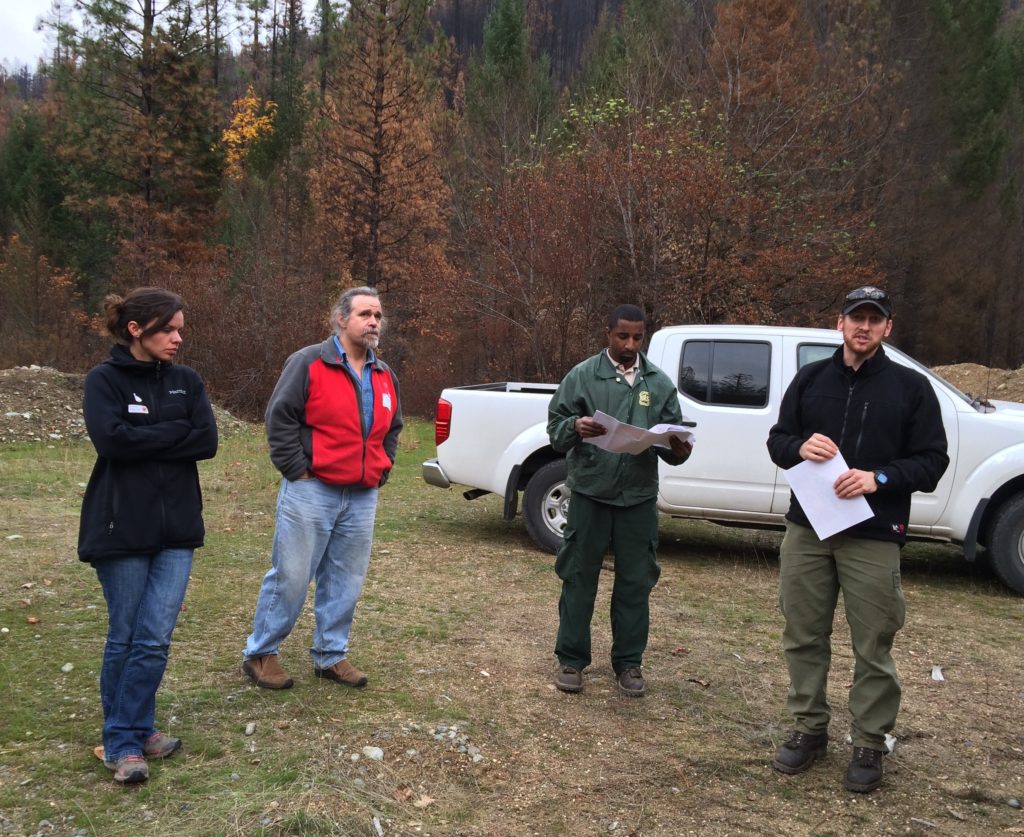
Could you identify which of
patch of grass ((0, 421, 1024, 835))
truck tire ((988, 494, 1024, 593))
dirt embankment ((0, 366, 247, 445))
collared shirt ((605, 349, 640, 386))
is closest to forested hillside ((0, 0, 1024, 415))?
dirt embankment ((0, 366, 247, 445))

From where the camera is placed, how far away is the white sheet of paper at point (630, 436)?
4.37 metres

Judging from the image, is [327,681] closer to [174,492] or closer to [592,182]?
[174,492]

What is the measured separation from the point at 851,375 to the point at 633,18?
31.6m

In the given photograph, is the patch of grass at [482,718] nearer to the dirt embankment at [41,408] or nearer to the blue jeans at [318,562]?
the blue jeans at [318,562]

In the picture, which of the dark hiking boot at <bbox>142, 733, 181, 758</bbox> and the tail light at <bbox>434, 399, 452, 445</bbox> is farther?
the tail light at <bbox>434, 399, 452, 445</bbox>

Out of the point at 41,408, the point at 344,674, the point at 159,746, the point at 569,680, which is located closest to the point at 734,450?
the point at 569,680

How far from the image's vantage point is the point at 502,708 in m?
4.62

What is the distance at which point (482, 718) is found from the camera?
14.7 ft

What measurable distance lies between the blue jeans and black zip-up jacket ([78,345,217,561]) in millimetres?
675

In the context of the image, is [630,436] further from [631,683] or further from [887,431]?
[631,683]

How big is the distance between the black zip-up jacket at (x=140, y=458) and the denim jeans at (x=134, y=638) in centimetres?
9

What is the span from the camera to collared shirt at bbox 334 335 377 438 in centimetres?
450

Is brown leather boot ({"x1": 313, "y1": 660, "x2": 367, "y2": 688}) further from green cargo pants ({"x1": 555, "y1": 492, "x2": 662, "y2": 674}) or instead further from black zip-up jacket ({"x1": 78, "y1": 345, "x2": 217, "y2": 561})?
black zip-up jacket ({"x1": 78, "y1": 345, "x2": 217, "y2": 561})

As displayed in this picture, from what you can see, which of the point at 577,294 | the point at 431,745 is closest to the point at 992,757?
the point at 431,745
